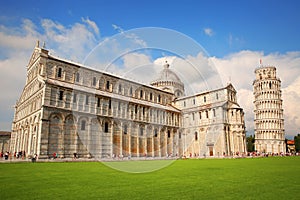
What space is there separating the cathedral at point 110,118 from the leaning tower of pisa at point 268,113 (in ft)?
102

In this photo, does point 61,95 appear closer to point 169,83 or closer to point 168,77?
point 169,83

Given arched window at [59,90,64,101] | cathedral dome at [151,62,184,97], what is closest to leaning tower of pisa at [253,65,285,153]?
cathedral dome at [151,62,184,97]

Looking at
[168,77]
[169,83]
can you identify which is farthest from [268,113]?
[168,77]

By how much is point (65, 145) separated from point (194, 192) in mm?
30344

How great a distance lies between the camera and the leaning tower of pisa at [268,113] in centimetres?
7775

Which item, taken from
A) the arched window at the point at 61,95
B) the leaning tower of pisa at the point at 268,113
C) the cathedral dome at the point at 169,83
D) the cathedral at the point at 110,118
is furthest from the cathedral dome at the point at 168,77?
the arched window at the point at 61,95

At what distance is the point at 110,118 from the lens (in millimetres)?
41312

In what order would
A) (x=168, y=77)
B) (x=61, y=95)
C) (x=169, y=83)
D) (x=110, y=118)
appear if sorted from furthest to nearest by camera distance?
(x=168, y=77) → (x=169, y=83) → (x=110, y=118) → (x=61, y=95)

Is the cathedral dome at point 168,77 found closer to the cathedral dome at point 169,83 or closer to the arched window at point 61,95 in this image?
the cathedral dome at point 169,83

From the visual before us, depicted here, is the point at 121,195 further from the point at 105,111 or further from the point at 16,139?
the point at 16,139

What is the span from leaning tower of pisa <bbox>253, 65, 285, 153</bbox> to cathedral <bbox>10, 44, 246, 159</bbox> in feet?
102

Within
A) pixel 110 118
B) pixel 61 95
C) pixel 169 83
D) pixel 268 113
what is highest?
pixel 169 83

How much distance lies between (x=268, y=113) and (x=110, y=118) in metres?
63.8

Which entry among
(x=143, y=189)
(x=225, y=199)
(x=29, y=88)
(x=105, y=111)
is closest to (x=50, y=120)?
(x=105, y=111)
